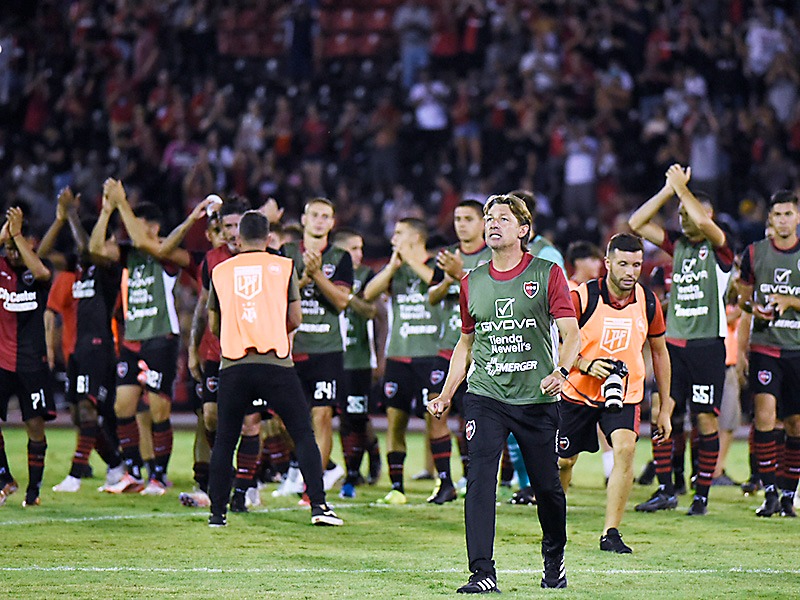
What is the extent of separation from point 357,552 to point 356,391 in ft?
15.0

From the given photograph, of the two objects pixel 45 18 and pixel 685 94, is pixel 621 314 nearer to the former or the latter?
pixel 685 94

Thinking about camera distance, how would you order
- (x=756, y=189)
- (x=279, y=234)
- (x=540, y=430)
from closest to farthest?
(x=540, y=430)
(x=279, y=234)
(x=756, y=189)

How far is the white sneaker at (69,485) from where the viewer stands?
13.6m

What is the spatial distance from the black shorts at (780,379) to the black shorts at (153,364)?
223 inches

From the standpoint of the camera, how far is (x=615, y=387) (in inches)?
385

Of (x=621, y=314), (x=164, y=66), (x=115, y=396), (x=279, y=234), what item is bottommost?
(x=115, y=396)

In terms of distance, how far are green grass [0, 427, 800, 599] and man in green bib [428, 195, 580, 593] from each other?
633mm

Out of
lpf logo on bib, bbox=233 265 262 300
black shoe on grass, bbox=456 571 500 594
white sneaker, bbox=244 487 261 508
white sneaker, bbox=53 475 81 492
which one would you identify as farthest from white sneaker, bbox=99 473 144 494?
black shoe on grass, bbox=456 571 500 594

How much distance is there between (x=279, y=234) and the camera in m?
13.3

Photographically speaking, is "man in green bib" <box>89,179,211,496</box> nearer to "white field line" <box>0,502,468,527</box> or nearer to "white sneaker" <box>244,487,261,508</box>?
"white sneaker" <box>244,487,261,508</box>

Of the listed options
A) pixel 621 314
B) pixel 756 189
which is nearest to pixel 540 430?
pixel 621 314

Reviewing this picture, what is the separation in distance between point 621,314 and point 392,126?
16.0m

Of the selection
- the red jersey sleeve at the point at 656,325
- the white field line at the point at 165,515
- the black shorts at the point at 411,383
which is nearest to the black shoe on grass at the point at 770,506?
the red jersey sleeve at the point at 656,325

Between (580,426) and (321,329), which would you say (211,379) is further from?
(580,426)
